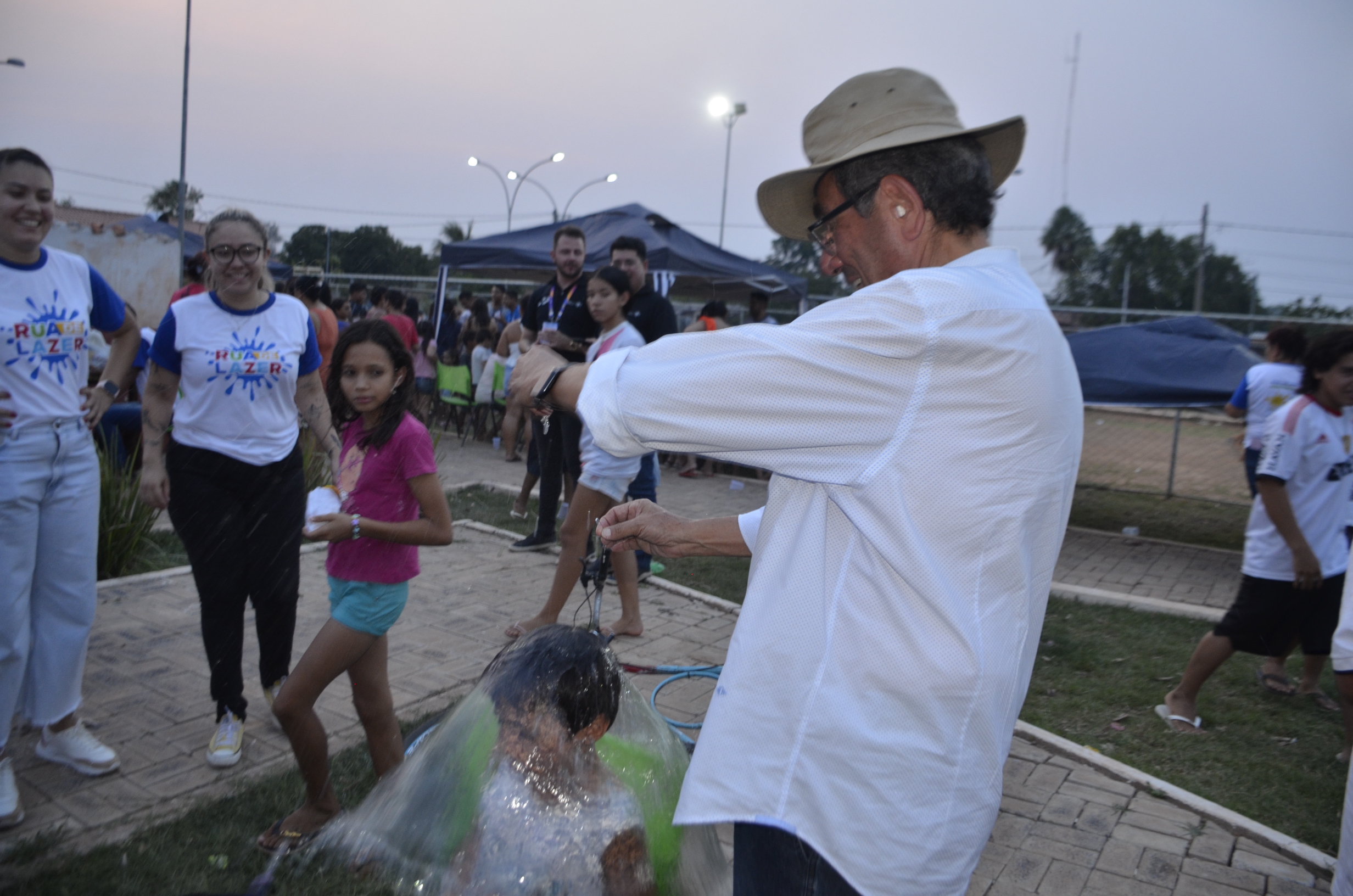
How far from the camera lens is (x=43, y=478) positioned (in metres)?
3.30

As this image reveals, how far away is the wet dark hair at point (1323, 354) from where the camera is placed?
449 cm

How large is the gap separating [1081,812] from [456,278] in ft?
48.1

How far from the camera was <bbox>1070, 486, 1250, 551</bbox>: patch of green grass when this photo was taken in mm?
A: 9898

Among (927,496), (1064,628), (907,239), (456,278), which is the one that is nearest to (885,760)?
(927,496)

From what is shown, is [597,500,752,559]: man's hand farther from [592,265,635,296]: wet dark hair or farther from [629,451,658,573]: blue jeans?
[629,451,658,573]: blue jeans

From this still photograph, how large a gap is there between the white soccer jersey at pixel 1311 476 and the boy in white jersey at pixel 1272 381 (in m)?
1.99

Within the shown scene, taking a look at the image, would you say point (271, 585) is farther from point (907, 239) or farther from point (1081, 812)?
point (1081, 812)

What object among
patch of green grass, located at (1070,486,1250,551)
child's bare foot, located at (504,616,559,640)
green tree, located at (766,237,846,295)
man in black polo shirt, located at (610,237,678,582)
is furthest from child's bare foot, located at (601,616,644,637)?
green tree, located at (766,237,846,295)

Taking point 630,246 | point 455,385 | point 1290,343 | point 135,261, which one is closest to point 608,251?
point 455,385

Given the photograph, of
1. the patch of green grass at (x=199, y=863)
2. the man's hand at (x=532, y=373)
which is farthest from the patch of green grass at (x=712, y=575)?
the man's hand at (x=532, y=373)

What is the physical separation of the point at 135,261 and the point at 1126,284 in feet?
76.6

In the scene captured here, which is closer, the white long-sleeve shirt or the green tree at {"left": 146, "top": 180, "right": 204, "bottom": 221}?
the white long-sleeve shirt

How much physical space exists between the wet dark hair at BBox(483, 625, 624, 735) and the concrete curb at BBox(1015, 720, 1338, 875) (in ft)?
5.47

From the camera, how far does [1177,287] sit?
90.9 feet
